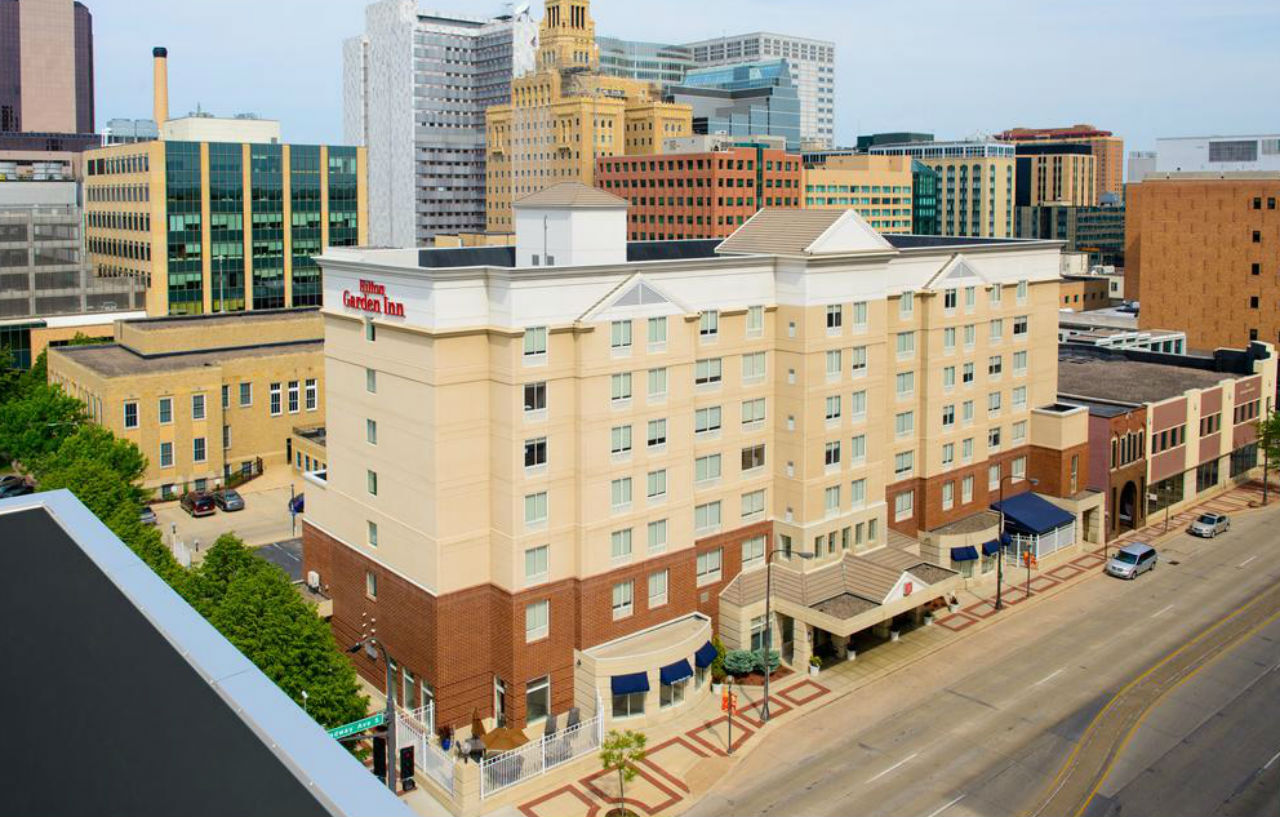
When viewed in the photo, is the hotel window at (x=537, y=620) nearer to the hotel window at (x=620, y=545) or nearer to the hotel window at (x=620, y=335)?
the hotel window at (x=620, y=545)

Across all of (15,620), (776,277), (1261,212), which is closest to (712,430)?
(776,277)

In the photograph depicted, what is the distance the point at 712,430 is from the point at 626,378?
7.88m

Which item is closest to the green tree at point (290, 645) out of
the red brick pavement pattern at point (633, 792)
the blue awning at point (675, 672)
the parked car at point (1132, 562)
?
the red brick pavement pattern at point (633, 792)

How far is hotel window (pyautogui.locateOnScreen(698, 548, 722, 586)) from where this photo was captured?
62344 mm

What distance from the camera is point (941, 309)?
244ft

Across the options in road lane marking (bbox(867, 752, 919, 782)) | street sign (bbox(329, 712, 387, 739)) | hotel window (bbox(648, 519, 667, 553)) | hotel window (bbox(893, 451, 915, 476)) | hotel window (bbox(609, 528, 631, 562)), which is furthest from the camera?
hotel window (bbox(893, 451, 915, 476))

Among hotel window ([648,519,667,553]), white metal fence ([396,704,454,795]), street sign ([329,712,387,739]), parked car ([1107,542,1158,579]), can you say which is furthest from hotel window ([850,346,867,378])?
street sign ([329,712,387,739])

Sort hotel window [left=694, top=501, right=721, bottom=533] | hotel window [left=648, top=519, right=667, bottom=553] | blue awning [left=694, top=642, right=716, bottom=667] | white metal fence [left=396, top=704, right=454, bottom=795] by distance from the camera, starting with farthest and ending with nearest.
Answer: hotel window [left=694, top=501, right=721, bottom=533], hotel window [left=648, top=519, right=667, bottom=553], blue awning [left=694, top=642, right=716, bottom=667], white metal fence [left=396, top=704, right=454, bottom=795]

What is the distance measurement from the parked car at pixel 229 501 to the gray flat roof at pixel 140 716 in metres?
75.7

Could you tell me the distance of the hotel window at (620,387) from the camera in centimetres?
5609

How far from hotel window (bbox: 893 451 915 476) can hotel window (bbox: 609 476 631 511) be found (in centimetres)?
2341

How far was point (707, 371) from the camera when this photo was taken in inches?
2436

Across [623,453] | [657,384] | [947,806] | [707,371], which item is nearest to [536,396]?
[623,453]

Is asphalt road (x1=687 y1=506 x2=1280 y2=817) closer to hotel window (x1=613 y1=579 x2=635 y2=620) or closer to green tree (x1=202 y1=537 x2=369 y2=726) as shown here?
hotel window (x1=613 y1=579 x2=635 y2=620)
